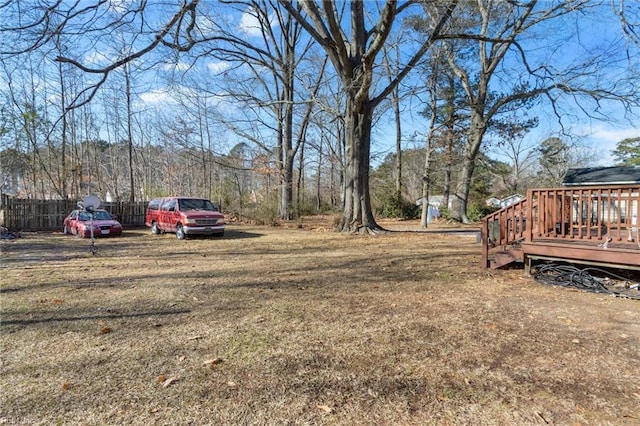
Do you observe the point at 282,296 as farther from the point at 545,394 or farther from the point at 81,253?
the point at 81,253

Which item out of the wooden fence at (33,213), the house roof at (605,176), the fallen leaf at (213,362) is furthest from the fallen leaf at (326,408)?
the house roof at (605,176)

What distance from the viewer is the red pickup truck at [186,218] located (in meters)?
13.2

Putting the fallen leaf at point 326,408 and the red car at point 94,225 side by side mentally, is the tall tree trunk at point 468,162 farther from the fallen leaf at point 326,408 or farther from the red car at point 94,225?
the fallen leaf at point 326,408

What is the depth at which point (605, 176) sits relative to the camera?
1778 cm

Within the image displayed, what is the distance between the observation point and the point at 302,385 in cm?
282

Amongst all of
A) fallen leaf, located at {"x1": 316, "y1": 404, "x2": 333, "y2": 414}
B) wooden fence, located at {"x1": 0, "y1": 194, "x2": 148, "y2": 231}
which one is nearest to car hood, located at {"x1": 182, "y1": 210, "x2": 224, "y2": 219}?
wooden fence, located at {"x1": 0, "y1": 194, "x2": 148, "y2": 231}

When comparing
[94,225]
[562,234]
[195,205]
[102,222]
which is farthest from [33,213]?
[562,234]

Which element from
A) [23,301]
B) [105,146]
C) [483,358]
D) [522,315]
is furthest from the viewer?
[105,146]

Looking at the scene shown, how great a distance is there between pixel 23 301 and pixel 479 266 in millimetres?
8395

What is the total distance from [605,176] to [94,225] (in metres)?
24.0

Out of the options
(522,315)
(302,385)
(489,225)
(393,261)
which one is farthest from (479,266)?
(302,385)

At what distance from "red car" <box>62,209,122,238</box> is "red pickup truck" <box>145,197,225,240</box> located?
163cm

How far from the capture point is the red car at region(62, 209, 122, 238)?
1376 cm

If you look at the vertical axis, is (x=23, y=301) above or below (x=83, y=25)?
below
